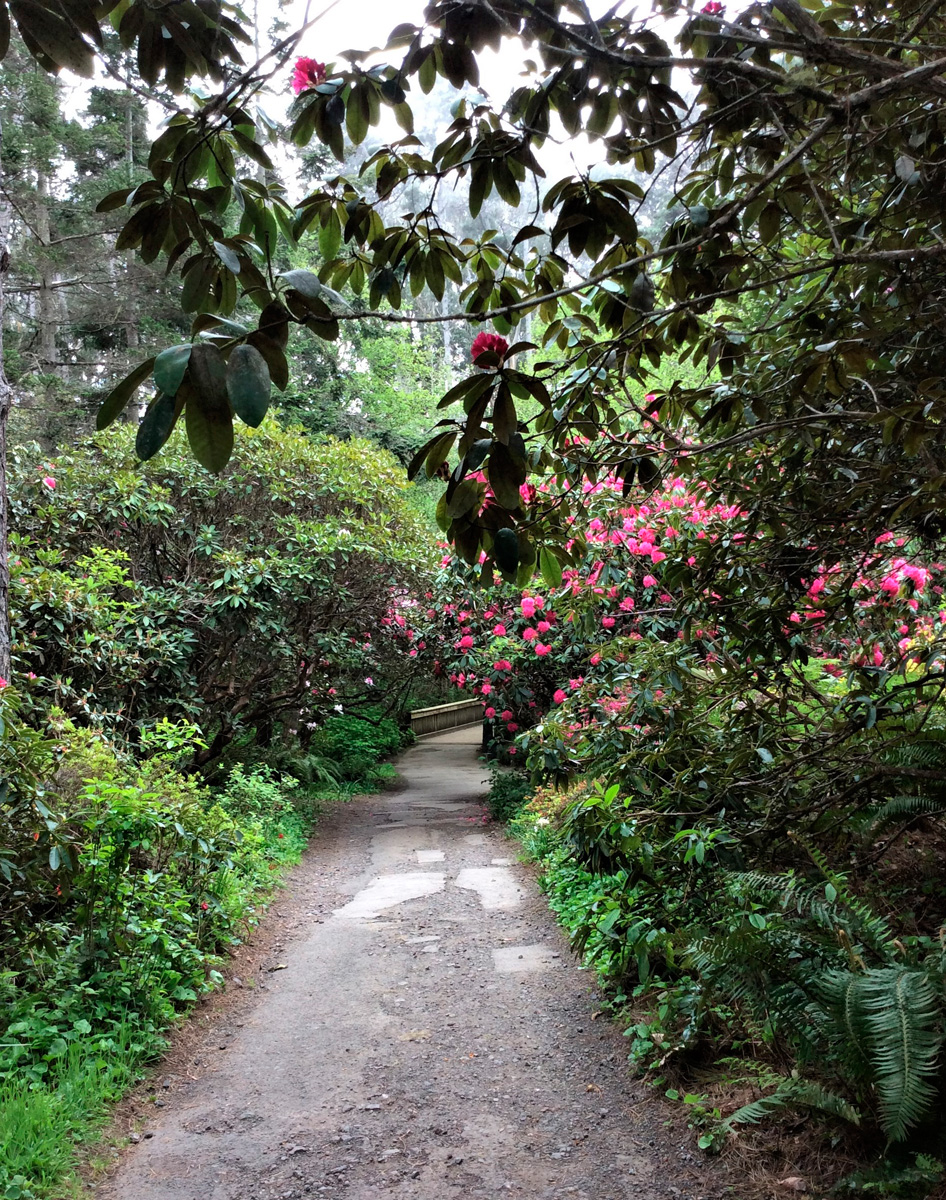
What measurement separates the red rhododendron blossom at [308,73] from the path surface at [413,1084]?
3241mm

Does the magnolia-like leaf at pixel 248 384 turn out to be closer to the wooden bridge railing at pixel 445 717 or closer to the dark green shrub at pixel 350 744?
the dark green shrub at pixel 350 744

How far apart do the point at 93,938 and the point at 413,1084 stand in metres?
1.60

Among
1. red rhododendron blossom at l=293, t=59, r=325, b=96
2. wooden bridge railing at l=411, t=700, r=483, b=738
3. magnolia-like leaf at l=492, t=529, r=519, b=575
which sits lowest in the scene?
wooden bridge railing at l=411, t=700, r=483, b=738

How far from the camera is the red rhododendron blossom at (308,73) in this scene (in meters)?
1.97

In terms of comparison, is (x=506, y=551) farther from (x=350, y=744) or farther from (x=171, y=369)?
(x=350, y=744)

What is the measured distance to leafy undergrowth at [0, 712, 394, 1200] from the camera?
278cm

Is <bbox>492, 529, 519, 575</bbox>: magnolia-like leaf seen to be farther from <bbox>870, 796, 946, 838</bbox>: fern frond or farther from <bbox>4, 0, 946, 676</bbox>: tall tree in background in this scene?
<bbox>870, 796, 946, 838</bbox>: fern frond

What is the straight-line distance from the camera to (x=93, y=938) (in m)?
3.62

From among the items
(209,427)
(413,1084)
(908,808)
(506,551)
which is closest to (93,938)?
(413,1084)

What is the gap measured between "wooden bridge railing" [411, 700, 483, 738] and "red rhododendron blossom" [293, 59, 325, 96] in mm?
16614

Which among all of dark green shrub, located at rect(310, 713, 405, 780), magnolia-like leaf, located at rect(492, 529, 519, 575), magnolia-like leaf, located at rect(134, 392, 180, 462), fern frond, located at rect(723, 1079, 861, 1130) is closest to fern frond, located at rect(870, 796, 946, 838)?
fern frond, located at rect(723, 1079, 861, 1130)

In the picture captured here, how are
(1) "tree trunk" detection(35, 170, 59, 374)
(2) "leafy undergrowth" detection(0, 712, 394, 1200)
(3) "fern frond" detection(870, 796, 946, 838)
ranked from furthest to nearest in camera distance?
(1) "tree trunk" detection(35, 170, 59, 374)
(3) "fern frond" detection(870, 796, 946, 838)
(2) "leafy undergrowth" detection(0, 712, 394, 1200)

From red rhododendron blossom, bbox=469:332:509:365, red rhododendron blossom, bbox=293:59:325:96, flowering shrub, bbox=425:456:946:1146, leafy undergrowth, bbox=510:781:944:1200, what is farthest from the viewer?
flowering shrub, bbox=425:456:946:1146

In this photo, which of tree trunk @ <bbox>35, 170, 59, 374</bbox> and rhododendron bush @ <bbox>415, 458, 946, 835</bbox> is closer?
rhododendron bush @ <bbox>415, 458, 946, 835</bbox>
